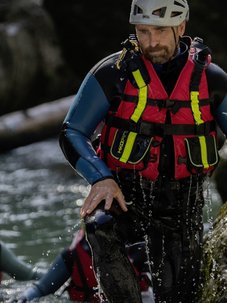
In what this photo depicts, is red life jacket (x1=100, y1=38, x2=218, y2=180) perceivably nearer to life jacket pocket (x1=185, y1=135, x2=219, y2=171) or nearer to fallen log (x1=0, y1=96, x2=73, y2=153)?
life jacket pocket (x1=185, y1=135, x2=219, y2=171)

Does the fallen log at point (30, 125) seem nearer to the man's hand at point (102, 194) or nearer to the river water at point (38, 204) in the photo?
the river water at point (38, 204)

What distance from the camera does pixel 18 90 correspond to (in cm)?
1537

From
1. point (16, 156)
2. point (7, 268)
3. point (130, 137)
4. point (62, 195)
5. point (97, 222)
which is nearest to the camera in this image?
point (97, 222)

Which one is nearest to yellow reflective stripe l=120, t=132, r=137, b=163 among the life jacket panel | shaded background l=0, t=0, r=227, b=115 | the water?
the life jacket panel

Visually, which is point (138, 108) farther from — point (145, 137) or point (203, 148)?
point (203, 148)

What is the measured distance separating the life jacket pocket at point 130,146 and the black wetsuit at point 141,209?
4.3 inches

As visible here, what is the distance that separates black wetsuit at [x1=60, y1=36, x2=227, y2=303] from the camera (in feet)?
13.8

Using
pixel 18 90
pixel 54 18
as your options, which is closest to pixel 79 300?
pixel 18 90

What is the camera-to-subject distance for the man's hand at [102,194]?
4125 millimetres

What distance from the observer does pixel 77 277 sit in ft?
20.4

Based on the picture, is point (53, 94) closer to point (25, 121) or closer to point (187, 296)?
point (25, 121)

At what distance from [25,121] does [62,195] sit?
217 cm

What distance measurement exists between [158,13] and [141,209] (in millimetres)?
987

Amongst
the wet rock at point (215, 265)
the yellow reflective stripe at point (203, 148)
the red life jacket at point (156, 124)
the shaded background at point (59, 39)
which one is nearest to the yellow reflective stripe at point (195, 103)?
the red life jacket at point (156, 124)
